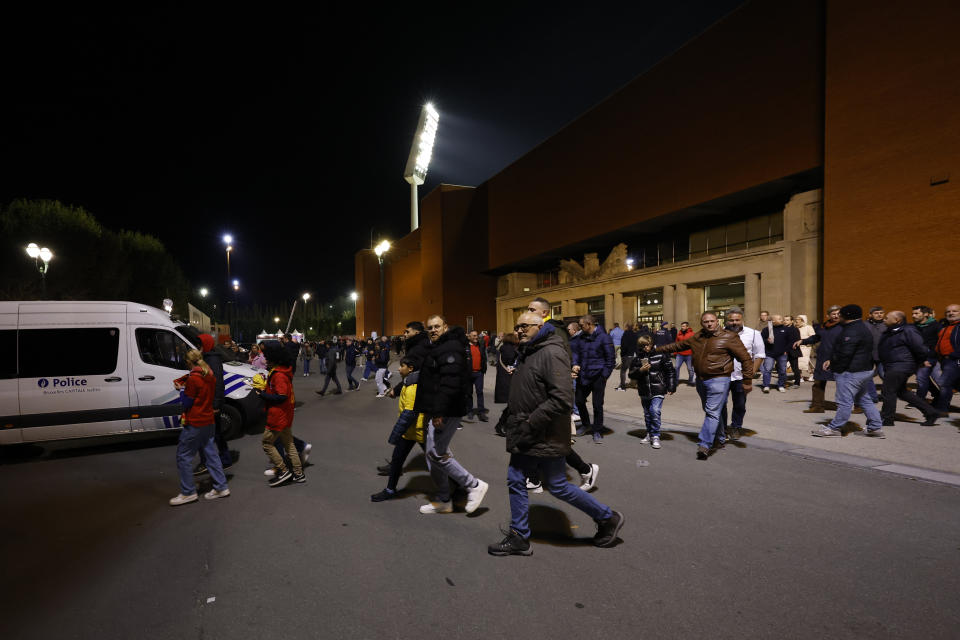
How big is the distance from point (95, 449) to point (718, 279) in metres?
22.0

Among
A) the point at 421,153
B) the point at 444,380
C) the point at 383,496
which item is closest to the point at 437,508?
the point at 383,496

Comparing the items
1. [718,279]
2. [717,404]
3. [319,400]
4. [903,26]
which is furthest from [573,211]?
[717,404]

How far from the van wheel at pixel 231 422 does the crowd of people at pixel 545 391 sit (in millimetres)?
1513

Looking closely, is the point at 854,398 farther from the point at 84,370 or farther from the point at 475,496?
the point at 84,370

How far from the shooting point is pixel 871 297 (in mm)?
13875

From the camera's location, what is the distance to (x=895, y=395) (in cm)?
711

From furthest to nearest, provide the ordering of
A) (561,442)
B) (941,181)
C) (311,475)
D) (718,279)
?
(718,279) < (941,181) < (311,475) < (561,442)

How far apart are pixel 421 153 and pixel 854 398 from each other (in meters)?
74.0

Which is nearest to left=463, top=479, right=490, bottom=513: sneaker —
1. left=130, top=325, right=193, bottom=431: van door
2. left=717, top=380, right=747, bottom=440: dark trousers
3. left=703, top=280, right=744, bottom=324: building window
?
left=717, top=380, right=747, bottom=440: dark trousers

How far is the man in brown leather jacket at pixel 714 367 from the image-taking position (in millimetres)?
5754

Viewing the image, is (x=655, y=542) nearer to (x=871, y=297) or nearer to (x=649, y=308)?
(x=871, y=297)

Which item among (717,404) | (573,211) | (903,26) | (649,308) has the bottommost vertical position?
(717,404)

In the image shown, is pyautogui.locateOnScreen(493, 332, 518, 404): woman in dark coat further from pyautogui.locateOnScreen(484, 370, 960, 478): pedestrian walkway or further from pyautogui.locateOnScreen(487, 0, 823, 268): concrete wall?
pyautogui.locateOnScreen(487, 0, 823, 268): concrete wall

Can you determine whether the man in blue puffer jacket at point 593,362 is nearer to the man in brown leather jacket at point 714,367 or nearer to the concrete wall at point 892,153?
the man in brown leather jacket at point 714,367
